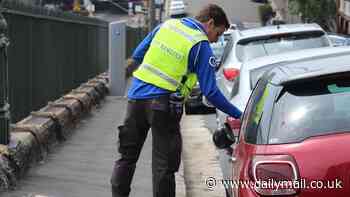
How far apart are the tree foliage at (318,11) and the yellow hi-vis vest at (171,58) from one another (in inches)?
1657

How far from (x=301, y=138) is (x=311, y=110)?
0.20 m

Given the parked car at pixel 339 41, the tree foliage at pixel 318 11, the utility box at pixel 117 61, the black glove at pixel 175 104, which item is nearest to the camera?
the black glove at pixel 175 104

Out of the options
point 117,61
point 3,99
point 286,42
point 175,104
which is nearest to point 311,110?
point 175,104

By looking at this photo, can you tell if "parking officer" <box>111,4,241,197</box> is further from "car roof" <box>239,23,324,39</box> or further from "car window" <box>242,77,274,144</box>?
"car roof" <box>239,23,324,39</box>

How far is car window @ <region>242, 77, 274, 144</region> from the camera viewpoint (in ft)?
13.8

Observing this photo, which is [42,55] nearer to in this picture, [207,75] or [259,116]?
[207,75]

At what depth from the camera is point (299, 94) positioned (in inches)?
164

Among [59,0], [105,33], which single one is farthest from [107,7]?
[105,33]

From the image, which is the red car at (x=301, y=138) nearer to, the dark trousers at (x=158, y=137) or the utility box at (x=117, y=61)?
the dark trousers at (x=158, y=137)

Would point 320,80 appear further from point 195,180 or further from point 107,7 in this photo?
point 107,7

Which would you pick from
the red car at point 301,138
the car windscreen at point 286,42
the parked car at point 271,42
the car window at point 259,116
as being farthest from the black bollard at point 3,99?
the car windscreen at point 286,42

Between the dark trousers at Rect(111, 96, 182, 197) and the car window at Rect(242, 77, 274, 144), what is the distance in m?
1.05

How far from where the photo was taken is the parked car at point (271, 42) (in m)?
10.7

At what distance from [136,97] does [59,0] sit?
214 feet
